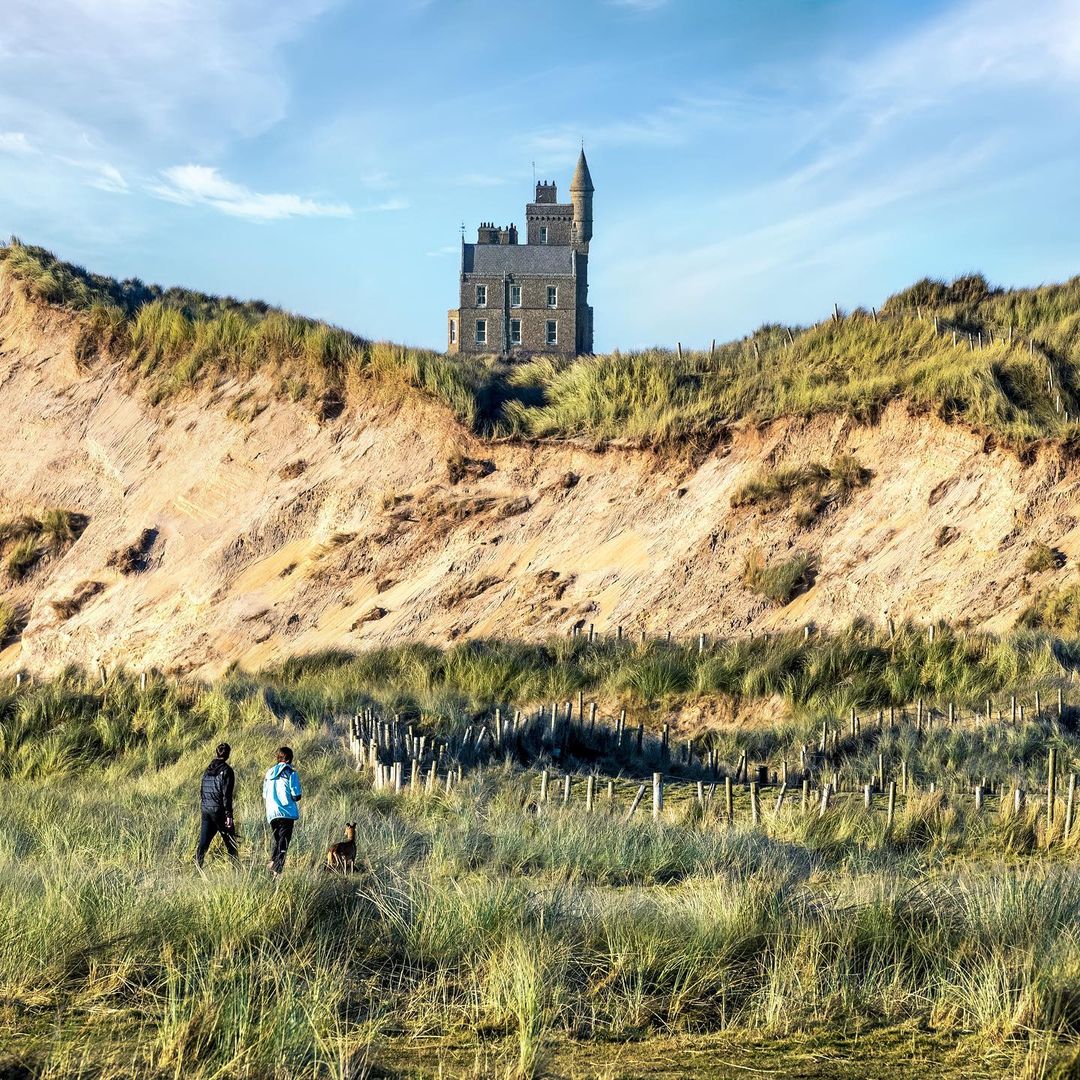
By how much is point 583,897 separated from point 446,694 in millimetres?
9614

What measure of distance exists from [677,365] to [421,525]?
510 cm

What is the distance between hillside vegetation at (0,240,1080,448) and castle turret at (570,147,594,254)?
5760 cm

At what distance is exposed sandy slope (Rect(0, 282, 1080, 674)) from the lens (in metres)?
18.2

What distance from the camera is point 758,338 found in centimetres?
2391

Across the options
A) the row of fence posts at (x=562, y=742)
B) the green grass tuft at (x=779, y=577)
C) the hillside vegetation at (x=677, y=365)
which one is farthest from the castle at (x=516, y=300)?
the row of fence posts at (x=562, y=742)

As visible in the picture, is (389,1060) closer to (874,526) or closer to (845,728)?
(845,728)

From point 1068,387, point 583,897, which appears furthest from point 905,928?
point 1068,387

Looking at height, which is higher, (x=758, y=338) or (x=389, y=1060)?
(x=758, y=338)

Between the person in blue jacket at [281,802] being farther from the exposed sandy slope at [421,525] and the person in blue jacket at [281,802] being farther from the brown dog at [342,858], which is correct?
the exposed sandy slope at [421,525]

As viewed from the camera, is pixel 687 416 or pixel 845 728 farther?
pixel 687 416

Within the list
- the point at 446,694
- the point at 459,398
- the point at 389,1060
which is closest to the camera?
the point at 389,1060

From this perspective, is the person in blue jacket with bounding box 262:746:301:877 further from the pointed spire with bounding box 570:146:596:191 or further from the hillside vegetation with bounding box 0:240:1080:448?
the pointed spire with bounding box 570:146:596:191

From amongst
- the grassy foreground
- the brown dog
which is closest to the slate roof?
the grassy foreground

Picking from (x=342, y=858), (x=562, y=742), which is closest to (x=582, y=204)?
(x=562, y=742)
